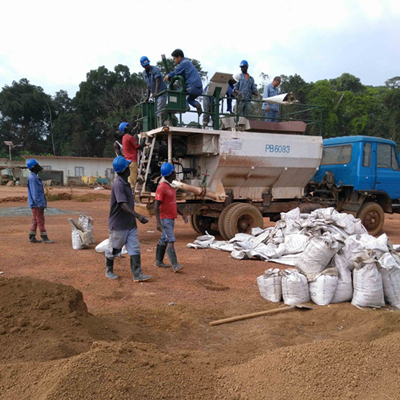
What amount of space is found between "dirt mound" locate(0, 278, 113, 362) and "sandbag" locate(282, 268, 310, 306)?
214 centimetres

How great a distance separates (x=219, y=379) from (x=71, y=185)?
→ 102ft

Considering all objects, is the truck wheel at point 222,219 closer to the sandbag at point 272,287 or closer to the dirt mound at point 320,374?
the sandbag at point 272,287

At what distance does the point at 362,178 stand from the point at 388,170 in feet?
3.36

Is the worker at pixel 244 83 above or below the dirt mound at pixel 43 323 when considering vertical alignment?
above

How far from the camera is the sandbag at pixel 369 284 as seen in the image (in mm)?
4363

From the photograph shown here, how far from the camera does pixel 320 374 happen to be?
270cm

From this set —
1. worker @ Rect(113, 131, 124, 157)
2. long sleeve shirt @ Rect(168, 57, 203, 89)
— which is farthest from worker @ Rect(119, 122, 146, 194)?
long sleeve shirt @ Rect(168, 57, 203, 89)

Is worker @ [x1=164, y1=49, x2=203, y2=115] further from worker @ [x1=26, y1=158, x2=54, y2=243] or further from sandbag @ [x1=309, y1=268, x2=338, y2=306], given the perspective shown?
sandbag @ [x1=309, y1=268, x2=338, y2=306]

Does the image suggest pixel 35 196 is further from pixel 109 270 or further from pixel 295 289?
pixel 295 289

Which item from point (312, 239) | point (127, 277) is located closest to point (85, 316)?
point (127, 277)

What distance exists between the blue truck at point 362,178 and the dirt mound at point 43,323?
826 centimetres

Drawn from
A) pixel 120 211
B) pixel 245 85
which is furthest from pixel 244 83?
pixel 120 211

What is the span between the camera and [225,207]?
29.6 feet

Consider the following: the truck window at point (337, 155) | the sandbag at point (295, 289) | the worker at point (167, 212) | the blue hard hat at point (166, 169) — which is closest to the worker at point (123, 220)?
the worker at point (167, 212)
